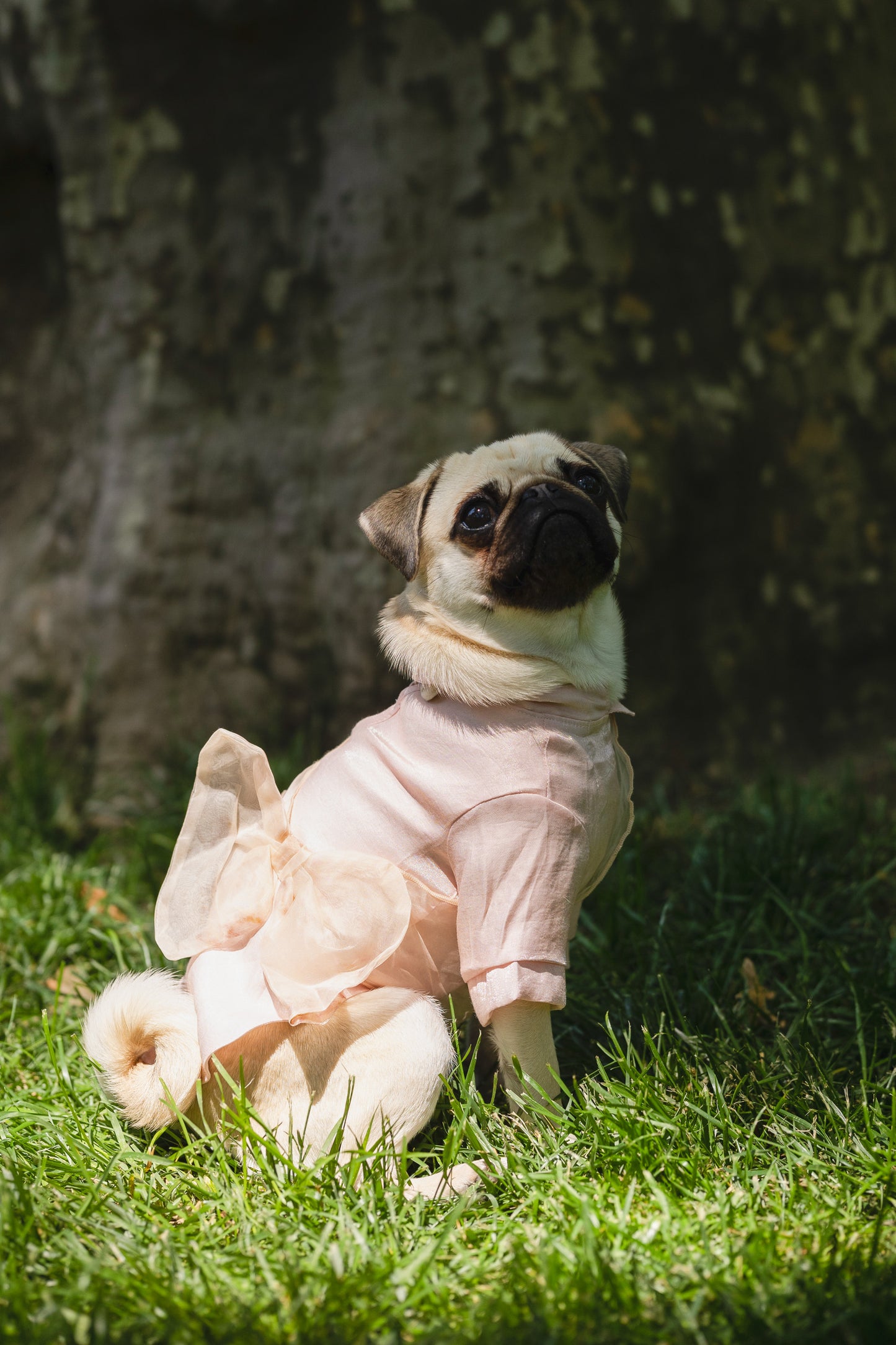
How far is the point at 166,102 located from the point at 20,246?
1103 millimetres

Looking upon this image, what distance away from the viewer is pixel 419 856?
2094mm

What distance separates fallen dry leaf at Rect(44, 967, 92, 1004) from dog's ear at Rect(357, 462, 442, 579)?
154 cm

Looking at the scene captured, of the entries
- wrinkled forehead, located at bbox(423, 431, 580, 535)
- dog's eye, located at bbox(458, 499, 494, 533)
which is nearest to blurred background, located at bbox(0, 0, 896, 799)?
wrinkled forehead, located at bbox(423, 431, 580, 535)

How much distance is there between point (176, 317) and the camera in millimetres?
4344

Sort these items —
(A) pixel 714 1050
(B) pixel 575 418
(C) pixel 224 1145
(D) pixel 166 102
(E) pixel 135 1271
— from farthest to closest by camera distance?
(D) pixel 166 102
(B) pixel 575 418
(A) pixel 714 1050
(C) pixel 224 1145
(E) pixel 135 1271

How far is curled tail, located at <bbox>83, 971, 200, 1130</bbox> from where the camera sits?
2.11 metres

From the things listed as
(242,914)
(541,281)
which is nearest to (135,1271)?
(242,914)

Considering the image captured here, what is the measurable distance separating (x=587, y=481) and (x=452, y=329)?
1.94m

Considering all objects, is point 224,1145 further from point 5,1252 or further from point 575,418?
point 575,418

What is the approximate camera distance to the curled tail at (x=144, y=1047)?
6.92 feet

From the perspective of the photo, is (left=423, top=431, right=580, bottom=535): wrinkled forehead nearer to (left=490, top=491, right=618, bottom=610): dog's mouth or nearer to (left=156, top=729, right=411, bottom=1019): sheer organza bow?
(left=490, top=491, right=618, bottom=610): dog's mouth

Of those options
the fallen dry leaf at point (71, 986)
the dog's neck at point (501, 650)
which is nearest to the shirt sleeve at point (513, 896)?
the dog's neck at point (501, 650)

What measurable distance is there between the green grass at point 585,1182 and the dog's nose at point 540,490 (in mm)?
1203

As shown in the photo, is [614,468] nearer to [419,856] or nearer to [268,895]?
[419,856]
